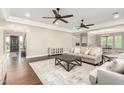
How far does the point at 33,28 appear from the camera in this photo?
5.90 meters

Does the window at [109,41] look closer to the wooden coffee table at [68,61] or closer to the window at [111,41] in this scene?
the window at [111,41]

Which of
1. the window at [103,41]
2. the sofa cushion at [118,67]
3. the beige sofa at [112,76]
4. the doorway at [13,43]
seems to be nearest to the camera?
the beige sofa at [112,76]

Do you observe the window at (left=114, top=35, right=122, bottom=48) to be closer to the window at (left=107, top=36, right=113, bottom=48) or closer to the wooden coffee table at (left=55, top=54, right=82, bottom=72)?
the window at (left=107, top=36, right=113, bottom=48)

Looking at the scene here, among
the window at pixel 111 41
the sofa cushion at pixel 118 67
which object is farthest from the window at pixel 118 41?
the sofa cushion at pixel 118 67

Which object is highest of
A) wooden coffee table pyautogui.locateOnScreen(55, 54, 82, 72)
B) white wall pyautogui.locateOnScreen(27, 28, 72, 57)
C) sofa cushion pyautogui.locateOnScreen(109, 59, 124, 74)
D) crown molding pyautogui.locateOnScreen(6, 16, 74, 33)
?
crown molding pyautogui.locateOnScreen(6, 16, 74, 33)

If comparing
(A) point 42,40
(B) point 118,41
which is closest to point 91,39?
(B) point 118,41

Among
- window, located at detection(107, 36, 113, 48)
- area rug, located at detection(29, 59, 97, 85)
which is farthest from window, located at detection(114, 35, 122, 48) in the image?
area rug, located at detection(29, 59, 97, 85)

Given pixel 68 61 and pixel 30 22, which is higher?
pixel 30 22

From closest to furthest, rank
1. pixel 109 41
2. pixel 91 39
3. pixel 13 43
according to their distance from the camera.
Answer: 1. pixel 91 39
2. pixel 109 41
3. pixel 13 43

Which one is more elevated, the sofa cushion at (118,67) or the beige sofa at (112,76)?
the sofa cushion at (118,67)

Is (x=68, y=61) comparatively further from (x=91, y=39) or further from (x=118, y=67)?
(x=91, y=39)
